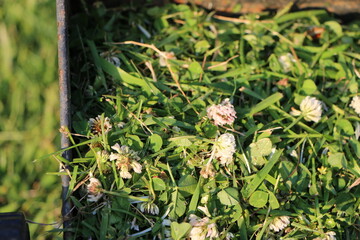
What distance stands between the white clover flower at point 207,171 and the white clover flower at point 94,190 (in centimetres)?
26

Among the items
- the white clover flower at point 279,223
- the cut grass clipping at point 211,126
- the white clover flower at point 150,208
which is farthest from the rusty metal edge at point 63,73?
the white clover flower at point 279,223

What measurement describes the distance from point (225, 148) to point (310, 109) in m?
0.32

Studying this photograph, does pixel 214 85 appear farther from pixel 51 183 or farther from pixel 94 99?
pixel 51 183

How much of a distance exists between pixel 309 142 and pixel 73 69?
733mm

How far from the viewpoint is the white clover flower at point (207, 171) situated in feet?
3.63

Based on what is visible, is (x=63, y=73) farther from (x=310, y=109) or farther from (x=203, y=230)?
(x=310, y=109)

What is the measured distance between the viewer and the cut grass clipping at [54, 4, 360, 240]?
1.08 meters

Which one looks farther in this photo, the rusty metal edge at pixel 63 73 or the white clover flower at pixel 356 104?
the white clover flower at pixel 356 104

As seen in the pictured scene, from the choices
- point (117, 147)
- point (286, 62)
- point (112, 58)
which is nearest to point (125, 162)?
point (117, 147)

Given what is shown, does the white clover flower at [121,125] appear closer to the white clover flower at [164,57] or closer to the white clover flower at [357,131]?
the white clover flower at [164,57]

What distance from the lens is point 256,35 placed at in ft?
4.86

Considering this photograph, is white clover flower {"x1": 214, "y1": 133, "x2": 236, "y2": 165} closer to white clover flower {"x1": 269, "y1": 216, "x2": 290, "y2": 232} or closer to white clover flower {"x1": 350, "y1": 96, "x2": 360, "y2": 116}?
white clover flower {"x1": 269, "y1": 216, "x2": 290, "y2": 232}

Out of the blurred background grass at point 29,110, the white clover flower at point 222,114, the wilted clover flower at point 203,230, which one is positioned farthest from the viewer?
the blurred background grass at point 29,110

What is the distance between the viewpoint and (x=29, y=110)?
1.51 m
